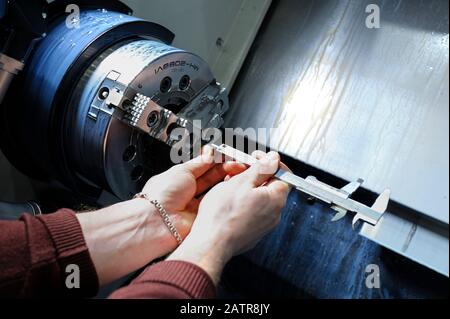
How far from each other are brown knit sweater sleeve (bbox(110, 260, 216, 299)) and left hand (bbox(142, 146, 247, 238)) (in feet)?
0.73

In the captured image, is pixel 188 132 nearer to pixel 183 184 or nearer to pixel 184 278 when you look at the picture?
pixel 183 184

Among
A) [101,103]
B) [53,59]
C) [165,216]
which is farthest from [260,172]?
[53,59]

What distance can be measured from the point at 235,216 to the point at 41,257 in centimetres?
29

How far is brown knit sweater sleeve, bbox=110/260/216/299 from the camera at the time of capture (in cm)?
49

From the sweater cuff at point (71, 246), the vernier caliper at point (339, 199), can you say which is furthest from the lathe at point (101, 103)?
the sweater cuff at point (71, 246)

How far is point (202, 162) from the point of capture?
30.1 inches

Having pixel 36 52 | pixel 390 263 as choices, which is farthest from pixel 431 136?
pixel 36 52

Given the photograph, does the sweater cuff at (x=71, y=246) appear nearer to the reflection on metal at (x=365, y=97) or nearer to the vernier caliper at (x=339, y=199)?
the vernier caliper at (x=339, y=199)

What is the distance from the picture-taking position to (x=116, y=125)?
72 centimetres

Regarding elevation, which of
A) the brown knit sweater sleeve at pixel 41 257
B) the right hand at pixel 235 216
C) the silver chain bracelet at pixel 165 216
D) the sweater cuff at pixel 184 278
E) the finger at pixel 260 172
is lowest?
the brown knit sweater sleeve at pixel 41 257

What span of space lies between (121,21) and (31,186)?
1.57ft

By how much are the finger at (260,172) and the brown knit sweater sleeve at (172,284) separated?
212 mm

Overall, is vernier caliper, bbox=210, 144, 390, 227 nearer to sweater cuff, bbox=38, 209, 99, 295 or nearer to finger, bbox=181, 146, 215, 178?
finger, bbox=181, 146, 215, 178

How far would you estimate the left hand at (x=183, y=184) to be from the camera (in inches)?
29.8
